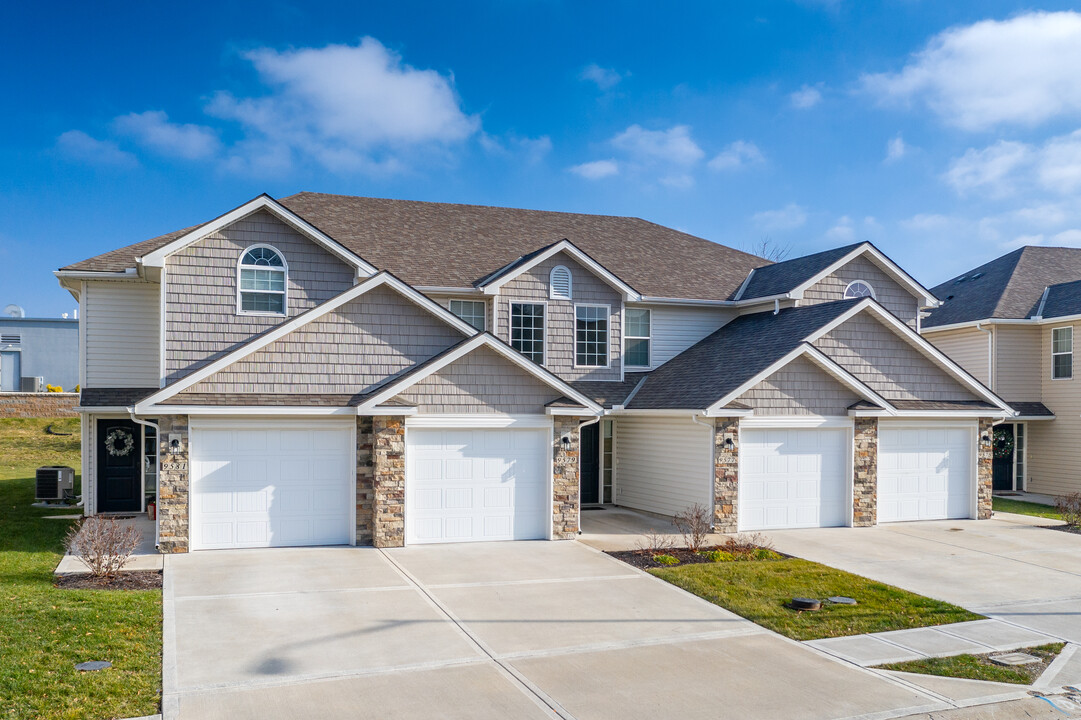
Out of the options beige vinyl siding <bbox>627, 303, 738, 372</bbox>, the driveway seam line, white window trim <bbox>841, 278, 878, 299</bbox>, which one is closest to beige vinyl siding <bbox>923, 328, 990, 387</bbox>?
white window trim <bbox>841, 278, 878, 299</bbox>

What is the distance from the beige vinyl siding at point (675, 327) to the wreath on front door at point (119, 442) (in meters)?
11.1

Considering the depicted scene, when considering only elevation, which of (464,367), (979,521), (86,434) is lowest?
(979,521)

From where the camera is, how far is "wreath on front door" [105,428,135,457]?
1638cm

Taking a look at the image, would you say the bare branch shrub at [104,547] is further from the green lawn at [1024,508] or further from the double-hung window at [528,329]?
the green lawn at [1024,508]

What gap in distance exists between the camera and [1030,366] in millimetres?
22500

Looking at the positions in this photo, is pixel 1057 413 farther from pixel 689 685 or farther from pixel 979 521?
pixel 689 685

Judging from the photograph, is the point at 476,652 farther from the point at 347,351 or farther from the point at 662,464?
the point at 662,464

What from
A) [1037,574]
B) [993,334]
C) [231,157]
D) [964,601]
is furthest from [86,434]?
[993,334]

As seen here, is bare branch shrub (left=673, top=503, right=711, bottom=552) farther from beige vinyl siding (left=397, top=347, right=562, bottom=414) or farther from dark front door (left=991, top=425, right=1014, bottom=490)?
dark front door (left=991, top=425, right=1014, bottom=490)

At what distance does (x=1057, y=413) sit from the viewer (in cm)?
2194

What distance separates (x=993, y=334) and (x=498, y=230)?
46.6 ft

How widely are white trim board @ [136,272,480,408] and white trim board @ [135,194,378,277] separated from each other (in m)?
0.92

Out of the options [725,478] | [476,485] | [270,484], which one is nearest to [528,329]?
[476,485]

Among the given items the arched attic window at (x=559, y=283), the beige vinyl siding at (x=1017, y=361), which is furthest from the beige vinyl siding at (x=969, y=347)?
the arched attic window at (x=559, y=283)
